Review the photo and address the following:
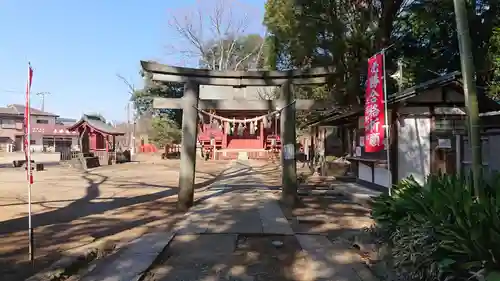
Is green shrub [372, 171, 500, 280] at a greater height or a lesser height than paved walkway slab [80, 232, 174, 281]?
A: greater

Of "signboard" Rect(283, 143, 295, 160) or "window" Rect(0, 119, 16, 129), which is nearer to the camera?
"signboard" Rect(283, 143, 295, 160)

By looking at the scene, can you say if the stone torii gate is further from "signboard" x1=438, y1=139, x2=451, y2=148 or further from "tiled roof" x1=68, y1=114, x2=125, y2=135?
"tiled roof" x1=68, y1=114, x2=125, y2=135

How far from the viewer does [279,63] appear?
2183 cm

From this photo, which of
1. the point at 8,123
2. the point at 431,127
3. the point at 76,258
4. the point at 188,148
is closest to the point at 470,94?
the point at 76,258

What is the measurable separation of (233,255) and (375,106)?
470 cm

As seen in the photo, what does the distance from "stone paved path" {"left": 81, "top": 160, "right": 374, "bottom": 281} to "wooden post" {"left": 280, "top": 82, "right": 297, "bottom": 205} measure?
1.67 metres

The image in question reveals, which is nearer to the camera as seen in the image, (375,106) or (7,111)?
(375,106)

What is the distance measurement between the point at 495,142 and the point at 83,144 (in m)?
29.8

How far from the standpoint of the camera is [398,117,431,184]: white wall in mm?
10453

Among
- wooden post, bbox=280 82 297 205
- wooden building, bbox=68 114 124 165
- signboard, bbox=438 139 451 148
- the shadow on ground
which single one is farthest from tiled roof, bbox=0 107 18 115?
signboard, bbox=438 139 451 148

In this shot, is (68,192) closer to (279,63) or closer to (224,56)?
(279,63)

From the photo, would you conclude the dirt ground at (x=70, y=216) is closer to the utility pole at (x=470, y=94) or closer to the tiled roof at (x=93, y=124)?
the utility pole at (x=470, y=94)

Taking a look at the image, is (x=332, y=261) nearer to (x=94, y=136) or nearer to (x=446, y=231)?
(x=446, y=231)

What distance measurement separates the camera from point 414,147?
10672mm
